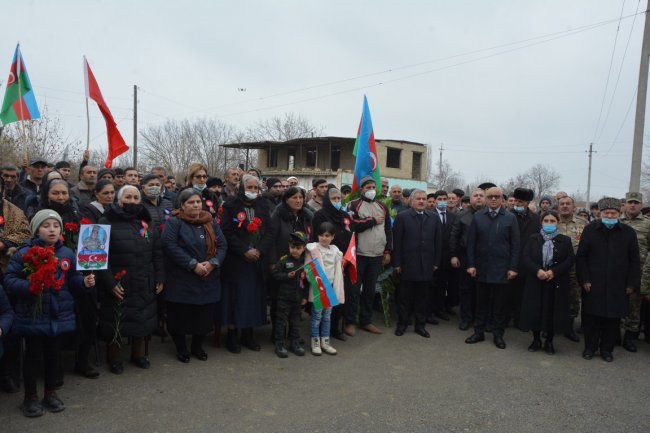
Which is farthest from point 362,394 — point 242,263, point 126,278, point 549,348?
point 549,348

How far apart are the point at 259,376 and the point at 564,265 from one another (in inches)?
163

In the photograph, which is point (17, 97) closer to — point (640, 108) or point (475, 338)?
point (475, 338)

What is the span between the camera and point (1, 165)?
18.2 ft

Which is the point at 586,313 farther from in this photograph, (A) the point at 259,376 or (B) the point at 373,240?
(A) the point at 259,376

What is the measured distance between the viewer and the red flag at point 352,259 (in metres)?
6.23

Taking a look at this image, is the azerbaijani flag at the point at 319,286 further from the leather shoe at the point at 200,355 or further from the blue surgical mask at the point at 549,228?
the blue surgical mask at the point at 549,228

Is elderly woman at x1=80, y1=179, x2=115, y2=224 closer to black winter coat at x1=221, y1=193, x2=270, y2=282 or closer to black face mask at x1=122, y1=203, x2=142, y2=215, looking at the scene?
black face mask at x1=122, y1=203, x2=142, y2=215

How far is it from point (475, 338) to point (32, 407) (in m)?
5.36

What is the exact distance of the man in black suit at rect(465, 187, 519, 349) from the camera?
6.54m

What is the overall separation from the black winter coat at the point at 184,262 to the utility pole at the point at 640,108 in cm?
1279

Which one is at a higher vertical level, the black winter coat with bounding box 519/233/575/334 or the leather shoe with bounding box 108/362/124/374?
the black winter coat with bounding box 519/233/575/334

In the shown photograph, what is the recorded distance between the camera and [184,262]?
5.16 meters

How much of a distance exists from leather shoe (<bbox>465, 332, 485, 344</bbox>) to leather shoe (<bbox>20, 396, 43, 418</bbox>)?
17.0 ft

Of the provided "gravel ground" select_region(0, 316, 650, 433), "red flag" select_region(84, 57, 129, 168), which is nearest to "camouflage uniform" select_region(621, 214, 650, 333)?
"gravel ground" select_region(0, 316, 650, 433)
